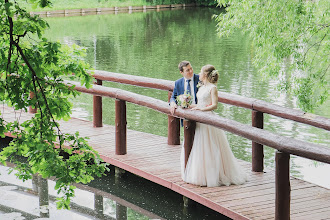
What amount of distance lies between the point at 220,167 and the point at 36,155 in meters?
3.35

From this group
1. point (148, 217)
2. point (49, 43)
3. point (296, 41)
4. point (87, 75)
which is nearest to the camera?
point (49, 43)

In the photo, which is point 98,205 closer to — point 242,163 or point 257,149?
point 242,163

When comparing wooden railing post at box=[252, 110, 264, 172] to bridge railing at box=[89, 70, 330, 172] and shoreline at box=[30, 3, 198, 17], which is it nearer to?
bridge railing at box=[89, 70, 330, 172]

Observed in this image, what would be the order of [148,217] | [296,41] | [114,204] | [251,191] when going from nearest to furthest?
[251,191] → [148,217] → [114,204] → [296,41]

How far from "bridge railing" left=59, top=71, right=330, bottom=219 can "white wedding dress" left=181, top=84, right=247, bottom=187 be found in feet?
0.64

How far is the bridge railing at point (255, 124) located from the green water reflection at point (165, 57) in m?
2.87

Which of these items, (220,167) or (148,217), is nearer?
(220,167)

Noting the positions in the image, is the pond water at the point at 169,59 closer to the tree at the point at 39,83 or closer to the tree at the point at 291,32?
the tree at the point at 291,32

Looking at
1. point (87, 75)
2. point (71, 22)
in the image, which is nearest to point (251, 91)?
point (87, 75)

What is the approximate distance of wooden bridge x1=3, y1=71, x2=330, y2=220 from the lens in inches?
250

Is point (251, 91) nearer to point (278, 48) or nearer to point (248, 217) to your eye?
point (278, 48)

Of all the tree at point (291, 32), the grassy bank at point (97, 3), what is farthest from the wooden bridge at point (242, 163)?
the grassy bank at point (97, 3)

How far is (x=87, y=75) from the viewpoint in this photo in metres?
4.94

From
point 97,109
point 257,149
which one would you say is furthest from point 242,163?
point 97,109
